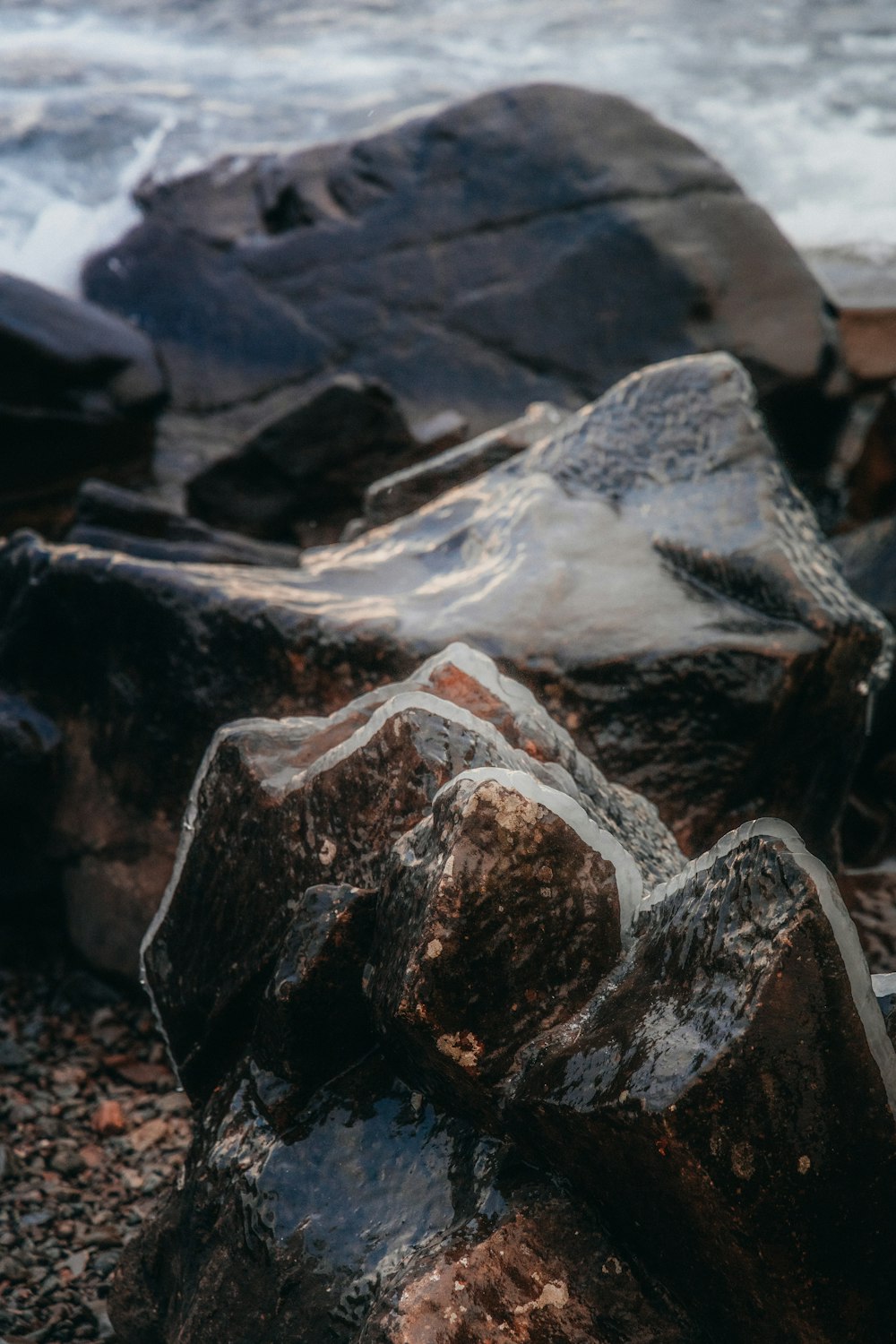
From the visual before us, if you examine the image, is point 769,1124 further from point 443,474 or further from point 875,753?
point 443,474

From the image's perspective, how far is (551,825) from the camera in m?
1.75

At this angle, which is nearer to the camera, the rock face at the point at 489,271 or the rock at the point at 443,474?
the rock at the point at 443,474

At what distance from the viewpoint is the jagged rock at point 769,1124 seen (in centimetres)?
146

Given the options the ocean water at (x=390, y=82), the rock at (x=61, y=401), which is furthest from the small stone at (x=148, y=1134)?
the ocean water at (x=390, y=82)

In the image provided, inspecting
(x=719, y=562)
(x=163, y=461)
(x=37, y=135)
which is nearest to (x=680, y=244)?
(x=163, y=461)

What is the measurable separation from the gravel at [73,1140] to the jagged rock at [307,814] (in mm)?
353

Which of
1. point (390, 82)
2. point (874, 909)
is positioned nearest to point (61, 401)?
point (874, 909)

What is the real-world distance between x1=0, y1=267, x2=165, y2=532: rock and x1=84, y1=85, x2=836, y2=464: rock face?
814 mm

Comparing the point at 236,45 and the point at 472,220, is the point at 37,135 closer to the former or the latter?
the point at 236,45

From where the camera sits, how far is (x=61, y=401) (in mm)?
6816

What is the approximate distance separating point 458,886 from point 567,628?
4.44 feet

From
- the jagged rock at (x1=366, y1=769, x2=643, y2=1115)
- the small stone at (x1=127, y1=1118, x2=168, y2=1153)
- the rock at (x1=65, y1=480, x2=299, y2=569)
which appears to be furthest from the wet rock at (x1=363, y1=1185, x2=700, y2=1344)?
the rock at (x1=65, y1=480, x2=299, y2=569)

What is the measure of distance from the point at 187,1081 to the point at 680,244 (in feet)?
20.5

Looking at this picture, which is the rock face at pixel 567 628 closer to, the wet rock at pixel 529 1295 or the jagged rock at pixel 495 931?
the jagged rock at pixel 495 931
